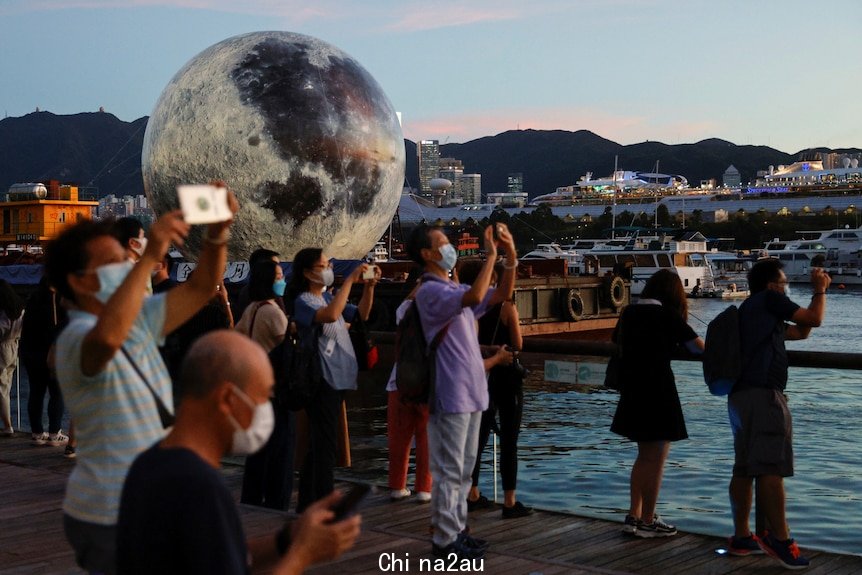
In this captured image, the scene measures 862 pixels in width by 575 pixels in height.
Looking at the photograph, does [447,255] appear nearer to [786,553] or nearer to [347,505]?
[786,553]

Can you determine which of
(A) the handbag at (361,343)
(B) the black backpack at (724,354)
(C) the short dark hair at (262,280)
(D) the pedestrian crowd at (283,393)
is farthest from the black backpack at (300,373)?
(B) the black backpack at (724,354)

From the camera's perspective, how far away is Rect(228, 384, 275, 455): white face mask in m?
2.40

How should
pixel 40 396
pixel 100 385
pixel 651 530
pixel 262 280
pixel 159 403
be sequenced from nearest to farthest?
pixel 100 385 < pixel 159 403 < pixel 651 530 < pixel 262 280 < pixel 40 396

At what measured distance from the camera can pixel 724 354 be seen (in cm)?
591

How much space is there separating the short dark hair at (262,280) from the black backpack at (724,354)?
2.51m

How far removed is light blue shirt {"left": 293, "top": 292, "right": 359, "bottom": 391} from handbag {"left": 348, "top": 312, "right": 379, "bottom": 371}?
314mm

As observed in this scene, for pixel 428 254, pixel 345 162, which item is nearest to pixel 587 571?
pixel 428 254

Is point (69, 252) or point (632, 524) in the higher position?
point (69, 252)

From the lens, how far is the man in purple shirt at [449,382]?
5641mm

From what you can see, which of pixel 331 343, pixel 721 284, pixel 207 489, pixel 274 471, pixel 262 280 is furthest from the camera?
pixel 721 284

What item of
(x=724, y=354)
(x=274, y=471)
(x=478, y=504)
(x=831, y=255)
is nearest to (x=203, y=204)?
(x=724, y=354)

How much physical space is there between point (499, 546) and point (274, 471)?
1.51 meters

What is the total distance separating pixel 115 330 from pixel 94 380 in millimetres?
243

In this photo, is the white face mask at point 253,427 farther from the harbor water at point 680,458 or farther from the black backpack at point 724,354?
the harbor water at point 680,458
